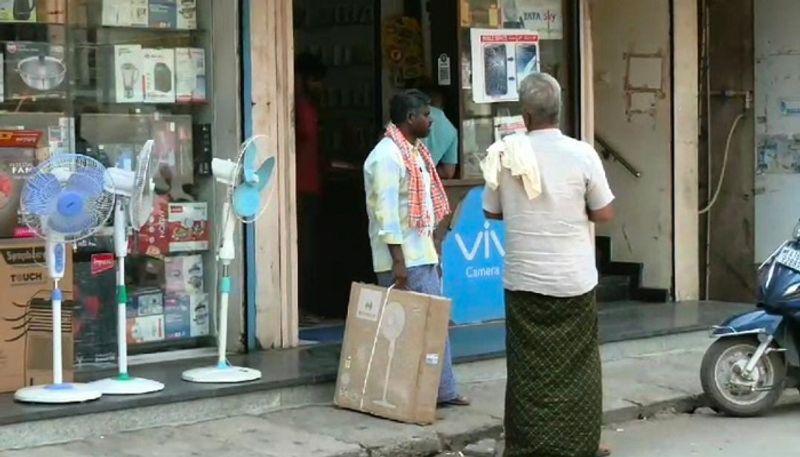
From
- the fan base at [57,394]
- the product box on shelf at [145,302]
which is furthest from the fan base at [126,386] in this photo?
the product box on shelf at [145,302]

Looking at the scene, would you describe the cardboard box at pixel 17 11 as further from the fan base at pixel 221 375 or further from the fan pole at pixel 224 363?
the fan base at pixel 221 375

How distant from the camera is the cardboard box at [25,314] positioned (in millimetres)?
7320

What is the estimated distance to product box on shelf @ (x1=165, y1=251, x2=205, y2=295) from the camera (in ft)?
28.5

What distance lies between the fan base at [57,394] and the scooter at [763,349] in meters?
3.70

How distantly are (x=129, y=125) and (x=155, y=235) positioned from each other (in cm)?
71

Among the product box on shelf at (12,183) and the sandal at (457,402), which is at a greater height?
the product box on shelf at (12,183)

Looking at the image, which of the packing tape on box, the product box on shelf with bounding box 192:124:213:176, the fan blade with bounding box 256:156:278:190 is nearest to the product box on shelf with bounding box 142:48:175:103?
the product box on shelf with bounding box 192:124:213:176

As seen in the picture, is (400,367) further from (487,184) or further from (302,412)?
(487,184)

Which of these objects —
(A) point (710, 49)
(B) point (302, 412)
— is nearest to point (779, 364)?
(B) point (302, 412)

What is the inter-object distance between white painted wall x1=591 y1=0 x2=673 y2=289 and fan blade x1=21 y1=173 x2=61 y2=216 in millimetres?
5916

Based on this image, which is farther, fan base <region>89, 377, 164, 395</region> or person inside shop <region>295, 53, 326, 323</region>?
person inside shop <region>295, 53, 326, 323</region>

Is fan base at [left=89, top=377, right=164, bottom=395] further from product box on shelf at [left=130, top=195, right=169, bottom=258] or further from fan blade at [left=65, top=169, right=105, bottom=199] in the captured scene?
product box on shelf at [left=130, top=195, right=169, bottom=258]

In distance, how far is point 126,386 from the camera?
741cm

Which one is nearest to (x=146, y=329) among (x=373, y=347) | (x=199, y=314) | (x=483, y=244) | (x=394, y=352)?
(x=199, y=314)
